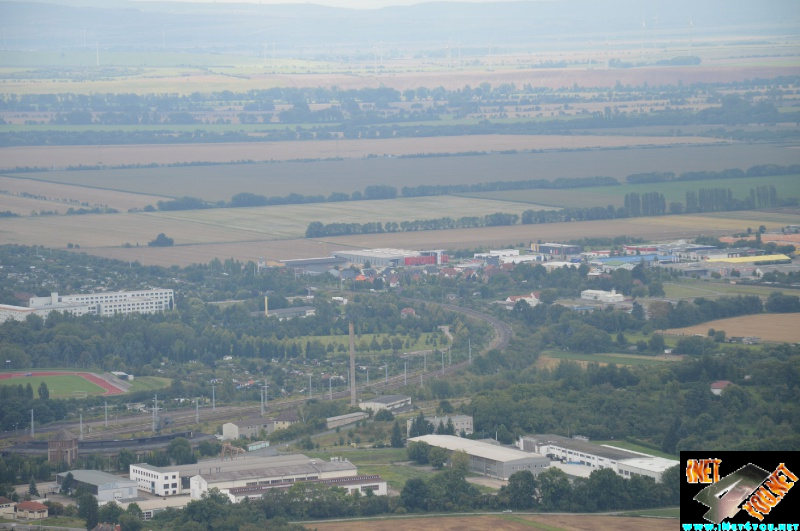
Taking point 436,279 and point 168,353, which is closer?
point 168,353

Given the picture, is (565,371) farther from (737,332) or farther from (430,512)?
(430,512)

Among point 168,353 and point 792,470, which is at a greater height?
point 792,470

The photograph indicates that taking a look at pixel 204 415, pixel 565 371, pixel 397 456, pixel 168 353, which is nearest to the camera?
pixel 397 456

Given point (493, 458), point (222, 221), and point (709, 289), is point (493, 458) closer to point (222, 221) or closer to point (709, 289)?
point (709, 289)

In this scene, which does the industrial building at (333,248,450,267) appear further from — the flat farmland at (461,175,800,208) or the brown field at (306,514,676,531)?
the brown field at (306,514,676,531)

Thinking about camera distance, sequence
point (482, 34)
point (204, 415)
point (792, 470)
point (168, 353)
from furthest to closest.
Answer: point (482, 34)
point (168, 353)
point (204, 415)
point (792, 470)

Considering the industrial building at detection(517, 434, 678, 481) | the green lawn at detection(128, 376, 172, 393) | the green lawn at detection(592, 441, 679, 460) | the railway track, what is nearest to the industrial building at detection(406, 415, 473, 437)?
the industrial building at detection(517, 434, 678, 481)

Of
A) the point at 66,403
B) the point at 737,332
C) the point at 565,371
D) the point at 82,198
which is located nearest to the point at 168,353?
the point at 66,403

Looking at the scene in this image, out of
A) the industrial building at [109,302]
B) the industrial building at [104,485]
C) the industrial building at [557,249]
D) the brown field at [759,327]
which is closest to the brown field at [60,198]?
the industrial building at [557,249]
